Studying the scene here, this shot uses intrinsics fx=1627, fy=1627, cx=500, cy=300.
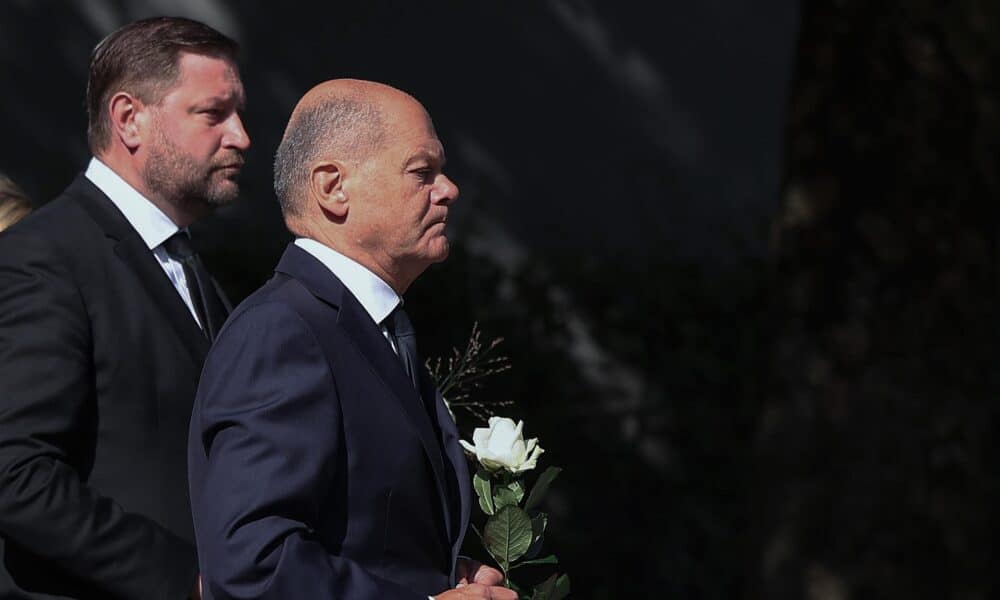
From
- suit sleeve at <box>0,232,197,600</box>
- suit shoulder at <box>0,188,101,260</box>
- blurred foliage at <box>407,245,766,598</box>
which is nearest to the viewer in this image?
suit sleeve at <box>0,232,197,600</box>

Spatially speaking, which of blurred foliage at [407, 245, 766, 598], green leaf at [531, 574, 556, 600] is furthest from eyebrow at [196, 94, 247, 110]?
blurred foliage at [407, 245, 766, 598]

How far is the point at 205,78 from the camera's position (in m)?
3.54

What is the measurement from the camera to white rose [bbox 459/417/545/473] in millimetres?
3064

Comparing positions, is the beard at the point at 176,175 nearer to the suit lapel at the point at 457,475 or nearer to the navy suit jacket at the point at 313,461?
the navy suit jacket at the point at 313,461

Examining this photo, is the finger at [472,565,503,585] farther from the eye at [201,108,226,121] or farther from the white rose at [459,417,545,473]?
the eye at [201,108,226,121]

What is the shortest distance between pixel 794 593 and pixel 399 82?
16.4ft

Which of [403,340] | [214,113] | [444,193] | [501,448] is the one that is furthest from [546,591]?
[214,113]

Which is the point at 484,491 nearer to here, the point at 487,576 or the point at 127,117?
the point at 487,576

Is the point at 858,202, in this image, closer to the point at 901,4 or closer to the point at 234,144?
the point at 901,4

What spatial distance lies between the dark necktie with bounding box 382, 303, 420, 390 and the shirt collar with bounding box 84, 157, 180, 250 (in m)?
0.75

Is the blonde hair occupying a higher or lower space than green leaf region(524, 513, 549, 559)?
higher

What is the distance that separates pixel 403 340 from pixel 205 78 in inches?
37.5

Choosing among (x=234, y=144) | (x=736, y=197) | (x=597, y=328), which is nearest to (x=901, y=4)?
(x=234, y=144)

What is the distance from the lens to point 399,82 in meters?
8.43
